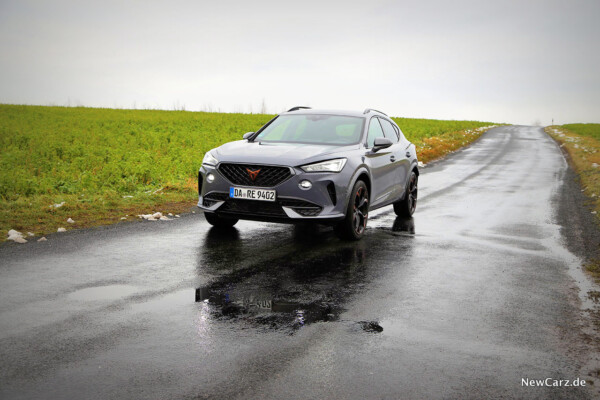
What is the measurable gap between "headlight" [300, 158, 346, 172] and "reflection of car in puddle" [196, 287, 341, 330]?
2601 millimetres

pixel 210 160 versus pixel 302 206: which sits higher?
pixel 210 160

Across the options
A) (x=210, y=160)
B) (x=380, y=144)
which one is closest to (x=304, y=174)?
(x=210, y=160)

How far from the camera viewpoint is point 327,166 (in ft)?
26.1

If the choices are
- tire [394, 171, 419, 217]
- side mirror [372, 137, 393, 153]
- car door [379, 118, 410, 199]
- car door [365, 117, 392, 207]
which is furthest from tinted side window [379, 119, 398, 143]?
side mirror [372, 137, 393, 153]

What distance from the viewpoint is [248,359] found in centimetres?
404

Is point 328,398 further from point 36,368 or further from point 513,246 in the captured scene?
point 513,246

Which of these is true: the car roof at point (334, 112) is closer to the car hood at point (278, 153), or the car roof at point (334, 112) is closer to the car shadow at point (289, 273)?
the car hood at point (278, 153)

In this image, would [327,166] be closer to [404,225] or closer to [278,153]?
[278,153]

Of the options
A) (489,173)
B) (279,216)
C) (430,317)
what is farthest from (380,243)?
(489,173)

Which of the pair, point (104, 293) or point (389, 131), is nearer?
point (104, 293)

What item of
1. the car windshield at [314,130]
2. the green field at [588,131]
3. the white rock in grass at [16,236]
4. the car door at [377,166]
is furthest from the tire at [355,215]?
the green field at [588,131]

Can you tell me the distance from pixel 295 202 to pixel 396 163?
10.2 ft

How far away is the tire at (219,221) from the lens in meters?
8.93

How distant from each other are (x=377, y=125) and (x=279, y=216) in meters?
3.12
